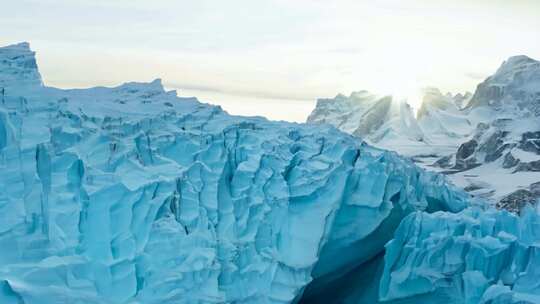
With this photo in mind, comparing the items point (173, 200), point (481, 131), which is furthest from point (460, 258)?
point (481, 131)

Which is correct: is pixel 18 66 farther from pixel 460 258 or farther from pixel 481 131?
pixel 481 131

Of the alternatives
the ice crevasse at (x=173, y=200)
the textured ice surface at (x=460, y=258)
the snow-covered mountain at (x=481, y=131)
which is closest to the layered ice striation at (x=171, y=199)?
the ice crevasse at (x=173, y=200)

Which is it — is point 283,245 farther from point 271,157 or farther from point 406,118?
point 406,118

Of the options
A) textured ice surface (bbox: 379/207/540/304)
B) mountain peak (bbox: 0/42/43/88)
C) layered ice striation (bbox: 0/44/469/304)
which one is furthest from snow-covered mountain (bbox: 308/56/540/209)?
mountain peak (bbox: 0/42/43/88)

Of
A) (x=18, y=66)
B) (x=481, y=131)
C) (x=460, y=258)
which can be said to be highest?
(x=18, y=66)

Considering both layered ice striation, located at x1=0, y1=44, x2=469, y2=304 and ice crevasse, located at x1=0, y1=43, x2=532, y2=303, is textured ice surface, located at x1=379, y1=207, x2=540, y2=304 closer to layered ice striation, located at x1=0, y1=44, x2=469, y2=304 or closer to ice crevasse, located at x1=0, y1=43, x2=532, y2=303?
ice crevasse, located at x1=0, y1=43, x2=532, y2=303

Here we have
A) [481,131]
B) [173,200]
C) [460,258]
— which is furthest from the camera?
[481,131]
